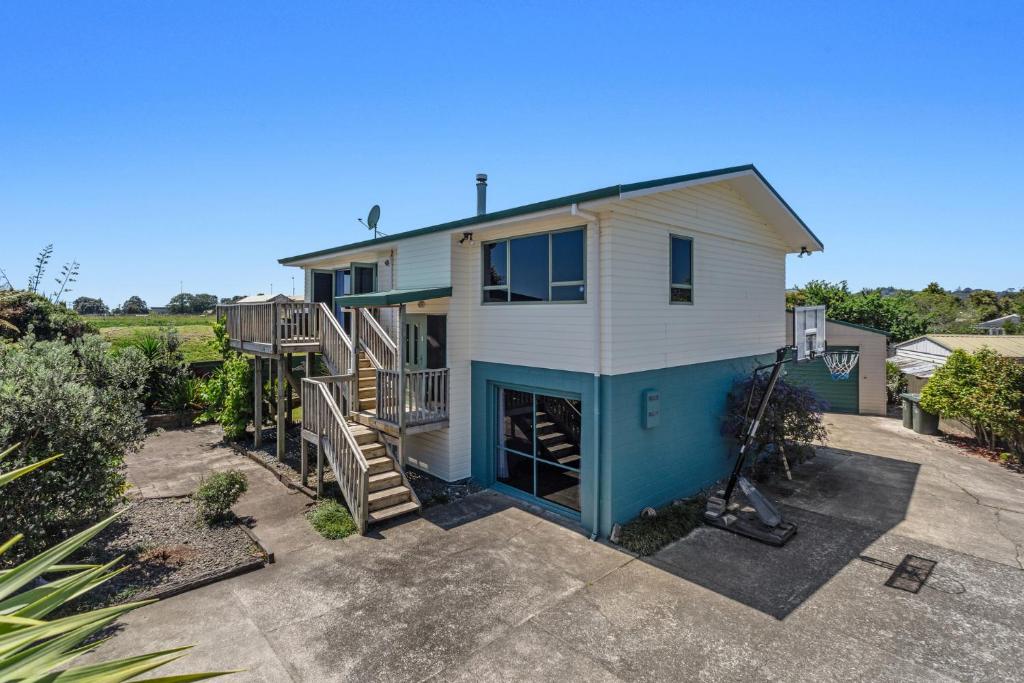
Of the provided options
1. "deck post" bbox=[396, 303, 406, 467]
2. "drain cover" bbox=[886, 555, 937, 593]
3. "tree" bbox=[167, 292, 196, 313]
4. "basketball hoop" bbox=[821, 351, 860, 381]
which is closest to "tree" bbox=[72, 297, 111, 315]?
"tree" bbox=[167, 292, 196, 313]

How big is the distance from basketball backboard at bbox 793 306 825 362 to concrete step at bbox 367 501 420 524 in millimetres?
7296

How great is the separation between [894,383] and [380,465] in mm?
19859

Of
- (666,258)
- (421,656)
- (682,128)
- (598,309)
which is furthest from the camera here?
(682,128)

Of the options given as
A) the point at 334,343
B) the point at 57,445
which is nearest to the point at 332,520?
the point at 57,445

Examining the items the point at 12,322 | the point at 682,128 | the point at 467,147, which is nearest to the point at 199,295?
the point at 12,322

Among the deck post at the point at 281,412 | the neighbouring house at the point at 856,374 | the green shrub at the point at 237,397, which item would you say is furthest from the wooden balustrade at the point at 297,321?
the neighbouring house at the point at 856,374

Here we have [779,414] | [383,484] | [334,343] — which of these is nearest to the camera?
[383,484]

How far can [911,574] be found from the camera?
6527 millimetres

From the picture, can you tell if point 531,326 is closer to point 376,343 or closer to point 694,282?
point 694,282

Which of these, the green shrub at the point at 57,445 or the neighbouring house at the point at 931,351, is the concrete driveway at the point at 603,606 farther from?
the neighbouring house at the point at 931,351

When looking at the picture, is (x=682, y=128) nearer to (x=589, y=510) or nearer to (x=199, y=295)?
(x=589, y=510)

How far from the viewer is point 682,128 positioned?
11.0 m

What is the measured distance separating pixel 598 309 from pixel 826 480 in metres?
6.85

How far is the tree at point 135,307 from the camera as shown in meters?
56.3
